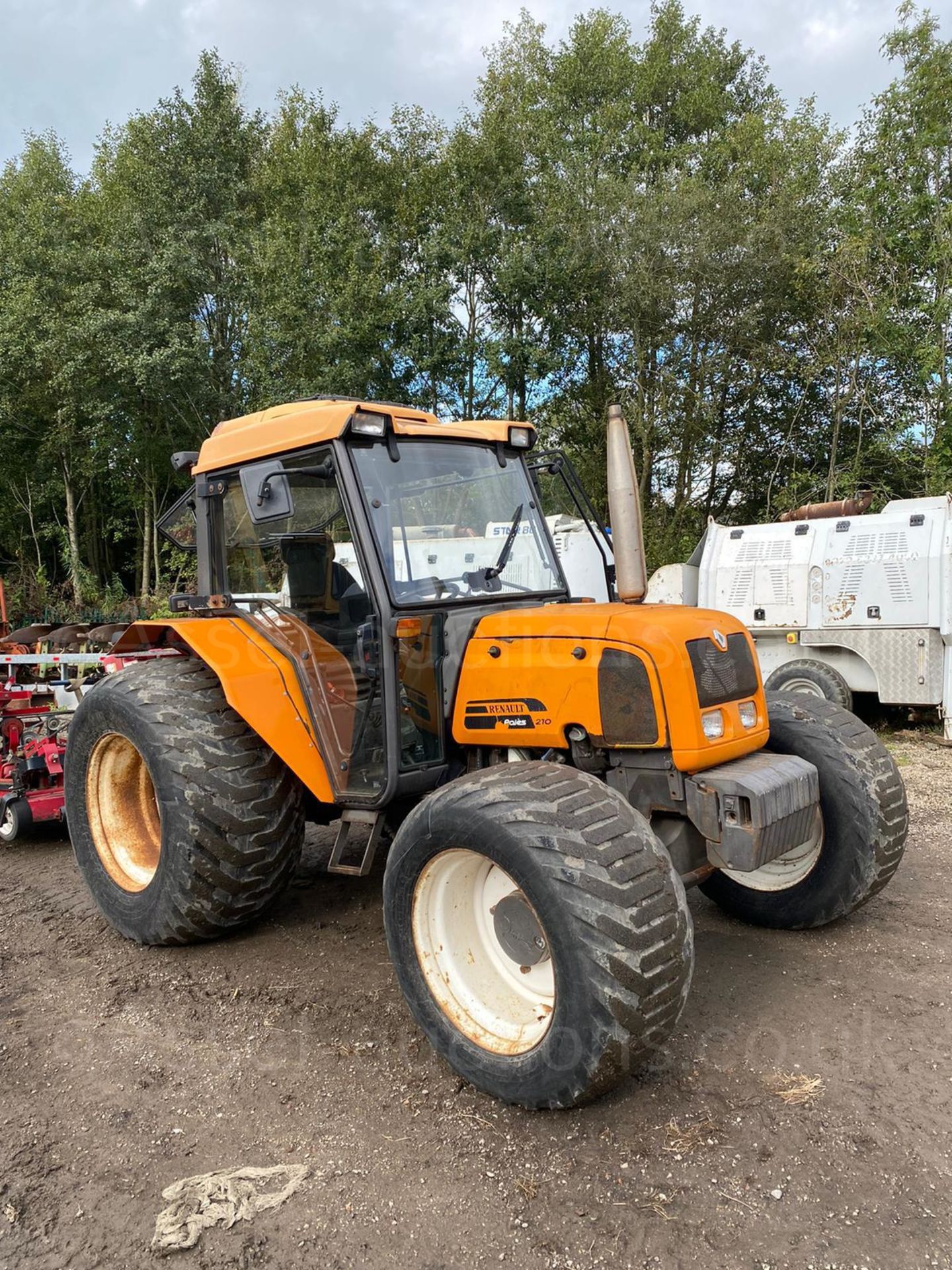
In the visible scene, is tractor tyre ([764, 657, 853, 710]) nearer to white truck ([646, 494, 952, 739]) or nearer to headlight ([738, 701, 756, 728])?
white truck ([646, 494, 952, 739])

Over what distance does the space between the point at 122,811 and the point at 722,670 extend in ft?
9.44

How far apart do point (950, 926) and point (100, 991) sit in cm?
372

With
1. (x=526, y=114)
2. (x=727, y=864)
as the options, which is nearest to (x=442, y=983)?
(x=727, y=864)

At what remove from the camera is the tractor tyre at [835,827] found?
11.6ft

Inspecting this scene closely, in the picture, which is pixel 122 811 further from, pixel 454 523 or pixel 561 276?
pixel 561 276

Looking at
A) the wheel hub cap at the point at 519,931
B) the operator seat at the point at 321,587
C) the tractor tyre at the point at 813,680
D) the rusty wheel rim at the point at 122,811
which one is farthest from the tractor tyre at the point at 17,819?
the tractor tyre at the point at 813,680

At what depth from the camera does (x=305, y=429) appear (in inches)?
137

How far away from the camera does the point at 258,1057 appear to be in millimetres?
3012

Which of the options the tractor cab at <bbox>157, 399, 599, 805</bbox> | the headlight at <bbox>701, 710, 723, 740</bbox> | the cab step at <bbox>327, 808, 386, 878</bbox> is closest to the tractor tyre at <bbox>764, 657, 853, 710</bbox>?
the tractor cab at <bbox>157, 399, 599, 805</bbox>

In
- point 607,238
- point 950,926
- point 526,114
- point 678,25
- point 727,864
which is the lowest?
point 950,926

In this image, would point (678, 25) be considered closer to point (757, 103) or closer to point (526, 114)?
point (757, 103)

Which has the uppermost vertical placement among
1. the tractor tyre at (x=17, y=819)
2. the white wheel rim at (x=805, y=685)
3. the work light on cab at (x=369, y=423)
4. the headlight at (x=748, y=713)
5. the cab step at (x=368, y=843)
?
the work light on cab at (x=369, y=423)

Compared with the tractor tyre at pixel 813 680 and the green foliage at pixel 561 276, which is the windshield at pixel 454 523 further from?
the green foliage at pixel 561 276

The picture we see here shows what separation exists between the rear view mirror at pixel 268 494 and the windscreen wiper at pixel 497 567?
2.60ft
